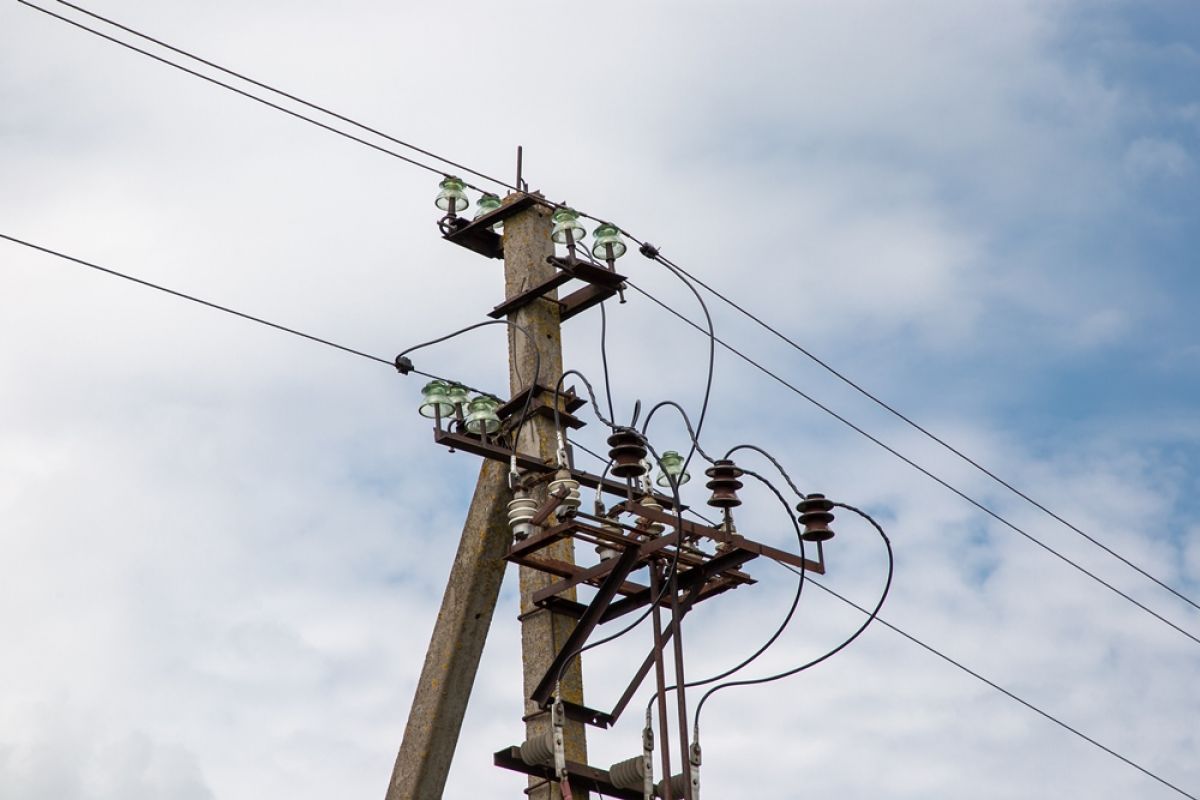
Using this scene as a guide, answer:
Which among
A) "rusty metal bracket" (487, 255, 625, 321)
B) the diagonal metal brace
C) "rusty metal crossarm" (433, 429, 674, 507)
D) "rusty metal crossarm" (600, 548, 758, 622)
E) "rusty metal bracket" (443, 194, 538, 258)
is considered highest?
"rusty metal bracket" (443, 194, 538, 258)

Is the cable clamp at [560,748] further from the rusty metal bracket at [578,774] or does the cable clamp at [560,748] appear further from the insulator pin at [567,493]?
the insulator pin at [567,493]

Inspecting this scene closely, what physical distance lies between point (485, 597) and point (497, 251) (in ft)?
7.83

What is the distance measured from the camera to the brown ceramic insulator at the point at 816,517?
10.3m

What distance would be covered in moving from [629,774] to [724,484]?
63.4 inches

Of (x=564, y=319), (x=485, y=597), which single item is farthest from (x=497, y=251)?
(x=485, y=597)

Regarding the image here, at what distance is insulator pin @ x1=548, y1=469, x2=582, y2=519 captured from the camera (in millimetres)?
9750

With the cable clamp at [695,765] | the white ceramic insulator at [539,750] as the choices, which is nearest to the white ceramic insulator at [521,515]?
the white ceramic insulator at [539,750]

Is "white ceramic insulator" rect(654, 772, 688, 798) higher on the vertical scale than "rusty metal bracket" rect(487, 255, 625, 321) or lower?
lower

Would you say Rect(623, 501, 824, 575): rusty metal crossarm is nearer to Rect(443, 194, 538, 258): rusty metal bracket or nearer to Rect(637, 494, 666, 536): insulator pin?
Rect(637, 494, 666, 536): insulator pin

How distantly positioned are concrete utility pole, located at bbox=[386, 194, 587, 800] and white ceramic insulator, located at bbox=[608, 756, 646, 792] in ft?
0.65

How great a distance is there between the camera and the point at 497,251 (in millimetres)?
11820

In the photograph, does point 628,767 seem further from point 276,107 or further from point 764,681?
point 276,107

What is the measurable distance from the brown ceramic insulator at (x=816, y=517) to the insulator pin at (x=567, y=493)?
53.1 inches

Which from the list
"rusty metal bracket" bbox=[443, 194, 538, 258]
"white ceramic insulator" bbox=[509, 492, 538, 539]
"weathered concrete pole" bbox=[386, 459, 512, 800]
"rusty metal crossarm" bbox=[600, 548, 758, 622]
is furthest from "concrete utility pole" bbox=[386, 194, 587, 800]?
"rusty metal bracket" bbox=[443, 194, 538, 258]
